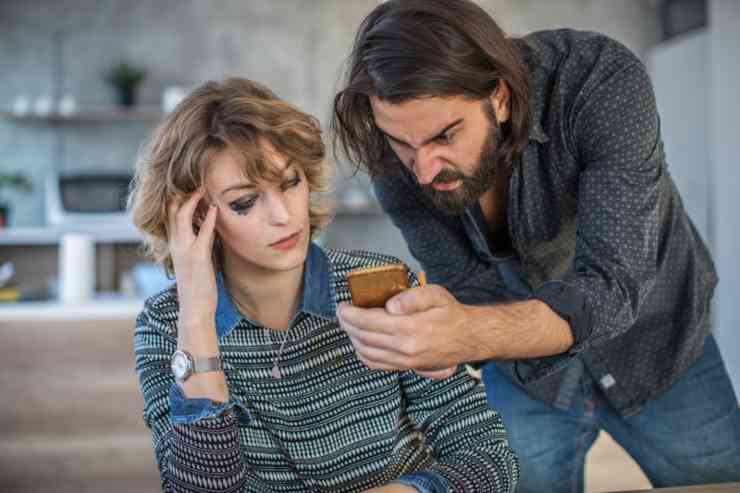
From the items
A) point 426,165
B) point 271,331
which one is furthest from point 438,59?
point 271,331

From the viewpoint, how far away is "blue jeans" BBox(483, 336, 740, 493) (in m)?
1.64

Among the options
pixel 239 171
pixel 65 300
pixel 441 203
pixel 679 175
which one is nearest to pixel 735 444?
pixel 441 203

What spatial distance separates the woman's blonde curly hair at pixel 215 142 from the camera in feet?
4.63

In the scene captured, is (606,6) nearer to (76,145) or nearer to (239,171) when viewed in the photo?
(76,145)

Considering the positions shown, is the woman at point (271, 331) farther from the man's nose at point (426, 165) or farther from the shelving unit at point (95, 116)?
the shelving unit at point (95, 116)

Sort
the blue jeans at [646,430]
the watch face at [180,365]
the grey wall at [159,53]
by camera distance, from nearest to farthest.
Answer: the watch face at [180,365] → the blue jeans at [646,430] → the grey wall at [159,53]

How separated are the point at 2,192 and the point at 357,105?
15.6 feet

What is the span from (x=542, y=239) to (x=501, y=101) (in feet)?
1.03

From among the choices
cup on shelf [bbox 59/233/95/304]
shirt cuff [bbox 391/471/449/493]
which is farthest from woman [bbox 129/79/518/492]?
cup on shelf [bbox 59/233/95/304]

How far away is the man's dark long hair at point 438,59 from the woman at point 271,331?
216 mm

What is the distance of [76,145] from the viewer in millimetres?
5570

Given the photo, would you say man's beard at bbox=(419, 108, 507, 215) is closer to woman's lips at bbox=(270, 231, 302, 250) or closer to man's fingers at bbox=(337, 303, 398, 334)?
woman's lips at bbox=(270, 231, 302, 250)

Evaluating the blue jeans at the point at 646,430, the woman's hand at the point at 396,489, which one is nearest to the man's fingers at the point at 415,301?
the woman's hand at the point at 396,489

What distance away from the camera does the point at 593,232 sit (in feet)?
4.07
